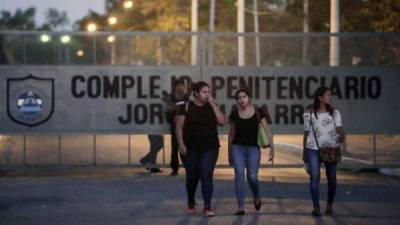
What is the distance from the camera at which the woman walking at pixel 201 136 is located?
11.6 meters

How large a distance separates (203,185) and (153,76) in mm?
5240

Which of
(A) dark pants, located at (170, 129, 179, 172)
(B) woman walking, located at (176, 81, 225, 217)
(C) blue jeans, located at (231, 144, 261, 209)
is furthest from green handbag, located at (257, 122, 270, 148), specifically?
(A) dark pants, located at (170, 129, 179, 172)

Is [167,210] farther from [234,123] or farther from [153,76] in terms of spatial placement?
[153,76]

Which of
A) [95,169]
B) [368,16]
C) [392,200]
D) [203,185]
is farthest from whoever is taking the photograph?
[368,16]

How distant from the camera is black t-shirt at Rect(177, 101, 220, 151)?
11.6m

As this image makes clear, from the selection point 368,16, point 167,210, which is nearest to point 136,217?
point 167,210

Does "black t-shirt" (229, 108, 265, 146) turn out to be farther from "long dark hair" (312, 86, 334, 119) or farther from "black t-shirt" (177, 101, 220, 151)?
"long dark hair" (312, 86, 334, 119)

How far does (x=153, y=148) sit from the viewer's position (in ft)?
56.5

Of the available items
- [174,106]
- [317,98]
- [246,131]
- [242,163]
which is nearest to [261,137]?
[246,131]

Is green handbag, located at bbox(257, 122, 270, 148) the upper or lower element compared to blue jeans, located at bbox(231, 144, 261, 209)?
upper

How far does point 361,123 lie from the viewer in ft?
55.4

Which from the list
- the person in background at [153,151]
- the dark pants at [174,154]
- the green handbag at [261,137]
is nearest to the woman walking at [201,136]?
the green handbag at [261,137]

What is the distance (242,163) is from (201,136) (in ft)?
2.12

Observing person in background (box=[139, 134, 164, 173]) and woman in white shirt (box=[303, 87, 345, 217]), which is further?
person in background (box=[139, 134, 164, 173])
